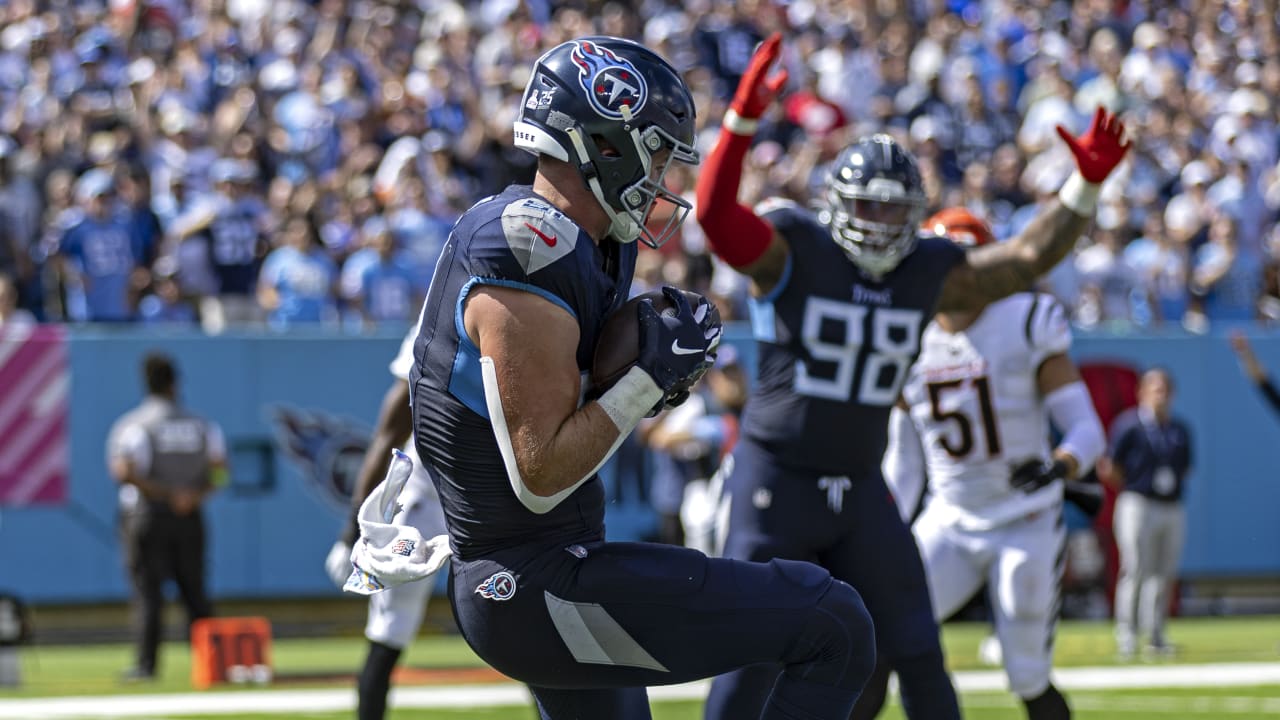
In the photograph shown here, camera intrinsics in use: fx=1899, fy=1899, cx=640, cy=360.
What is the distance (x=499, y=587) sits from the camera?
3873 millimetres

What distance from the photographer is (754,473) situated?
18.9ft

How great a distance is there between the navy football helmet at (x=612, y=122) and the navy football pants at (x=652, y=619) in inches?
28.3

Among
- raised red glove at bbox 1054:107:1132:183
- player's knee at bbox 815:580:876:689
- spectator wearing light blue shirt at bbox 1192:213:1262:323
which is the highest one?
raised red glove at bbox 1054:107:1132:183

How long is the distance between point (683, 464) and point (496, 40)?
422 cm

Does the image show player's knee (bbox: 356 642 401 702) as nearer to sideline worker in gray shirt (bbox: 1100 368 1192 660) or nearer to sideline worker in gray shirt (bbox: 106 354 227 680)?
sideline worker in gray shirt (bbox: 106 354 227 680)

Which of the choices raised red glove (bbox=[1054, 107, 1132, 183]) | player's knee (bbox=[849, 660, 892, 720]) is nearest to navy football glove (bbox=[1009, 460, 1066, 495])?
player's knee (bbox=[849, 660, 892, 720])

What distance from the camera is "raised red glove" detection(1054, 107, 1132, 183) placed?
5648 mm

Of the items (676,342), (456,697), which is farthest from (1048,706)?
(456,697)

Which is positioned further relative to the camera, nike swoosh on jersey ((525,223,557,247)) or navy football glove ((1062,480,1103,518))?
navy football glove ((1062,480,1103,518))

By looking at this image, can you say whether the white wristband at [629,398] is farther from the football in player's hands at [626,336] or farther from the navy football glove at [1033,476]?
the navy football glove at [1033,476]

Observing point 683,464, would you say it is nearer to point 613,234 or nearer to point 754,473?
point 754,473

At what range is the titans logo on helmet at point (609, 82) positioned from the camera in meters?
3.98

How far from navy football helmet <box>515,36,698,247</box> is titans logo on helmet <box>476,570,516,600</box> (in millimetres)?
776

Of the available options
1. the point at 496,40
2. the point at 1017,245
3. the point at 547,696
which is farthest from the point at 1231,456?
the point at 547,696
